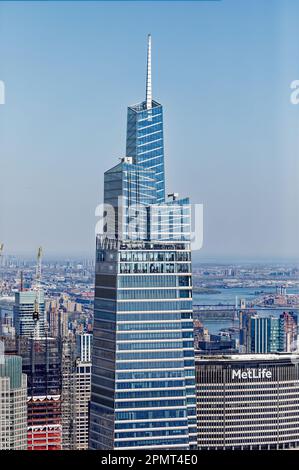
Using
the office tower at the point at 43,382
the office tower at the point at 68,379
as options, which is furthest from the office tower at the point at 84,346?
the office tower at the point at 43,382

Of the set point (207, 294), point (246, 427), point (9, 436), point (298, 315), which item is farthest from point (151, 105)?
point (246, 427)

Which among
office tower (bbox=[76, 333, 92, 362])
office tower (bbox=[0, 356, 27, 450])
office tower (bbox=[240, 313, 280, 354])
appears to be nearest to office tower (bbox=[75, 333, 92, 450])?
office tower (bbox=[76, 333, 92, 362])

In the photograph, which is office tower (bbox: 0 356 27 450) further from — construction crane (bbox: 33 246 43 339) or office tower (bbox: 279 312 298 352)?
office tower (bbox: 279 312 298 352)

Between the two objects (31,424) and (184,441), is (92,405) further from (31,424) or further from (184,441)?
(184,441)

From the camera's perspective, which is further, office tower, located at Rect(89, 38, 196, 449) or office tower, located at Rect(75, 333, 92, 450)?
office tower, located at Rect(75, 333, 92, 450)

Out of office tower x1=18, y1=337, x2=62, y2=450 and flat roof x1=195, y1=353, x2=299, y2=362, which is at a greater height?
flat roof x1=195, y1=353, x2=299, y2=362

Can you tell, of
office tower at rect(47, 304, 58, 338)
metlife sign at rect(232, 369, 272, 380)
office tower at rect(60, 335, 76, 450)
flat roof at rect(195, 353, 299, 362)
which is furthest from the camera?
metlife sign at rect(232, 369, 272, 380)
